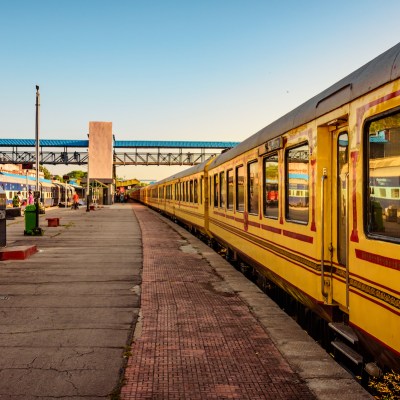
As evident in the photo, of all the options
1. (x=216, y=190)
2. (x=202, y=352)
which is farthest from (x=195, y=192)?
(x=202, y=352)

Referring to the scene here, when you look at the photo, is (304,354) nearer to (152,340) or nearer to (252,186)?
(152,340)

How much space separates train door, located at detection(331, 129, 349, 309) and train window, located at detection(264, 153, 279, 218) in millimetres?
2133

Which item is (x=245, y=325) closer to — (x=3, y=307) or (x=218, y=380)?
(x=218, y=380)

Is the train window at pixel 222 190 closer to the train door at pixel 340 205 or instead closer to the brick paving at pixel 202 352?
the brick paving at pixel 202 352

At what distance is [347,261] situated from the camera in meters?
4.96

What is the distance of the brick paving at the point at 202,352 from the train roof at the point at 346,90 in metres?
2.78

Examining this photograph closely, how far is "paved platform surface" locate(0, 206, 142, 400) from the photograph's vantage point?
482cm

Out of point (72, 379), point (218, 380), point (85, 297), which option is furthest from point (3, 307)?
point (218, 380)

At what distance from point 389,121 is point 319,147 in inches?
67.0

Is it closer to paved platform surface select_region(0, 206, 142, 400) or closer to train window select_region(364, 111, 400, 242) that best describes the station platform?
paved platform surface select_region(0, 206, 142, 400)

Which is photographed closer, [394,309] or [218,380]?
[394,309]

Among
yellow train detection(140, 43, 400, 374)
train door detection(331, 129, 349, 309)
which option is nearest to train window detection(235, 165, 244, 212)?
yellow train detection(140, 43, 400, 374)

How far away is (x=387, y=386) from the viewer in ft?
15.2

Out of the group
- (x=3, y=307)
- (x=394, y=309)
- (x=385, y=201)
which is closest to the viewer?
(x=394, y=309)
